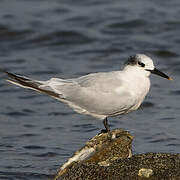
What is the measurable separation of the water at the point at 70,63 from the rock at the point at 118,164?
1072mm

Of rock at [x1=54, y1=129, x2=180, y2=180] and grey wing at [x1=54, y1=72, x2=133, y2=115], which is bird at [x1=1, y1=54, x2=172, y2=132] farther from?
rock at [x1=54, y1=129, x2=180, y2=180]

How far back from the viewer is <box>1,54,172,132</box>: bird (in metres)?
5.96

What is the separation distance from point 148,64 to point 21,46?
5327mm

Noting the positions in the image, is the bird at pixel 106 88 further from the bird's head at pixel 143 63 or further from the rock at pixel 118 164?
the rock at pixel 118 164

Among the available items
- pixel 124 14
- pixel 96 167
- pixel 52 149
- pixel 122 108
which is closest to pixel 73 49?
pixel 124 14

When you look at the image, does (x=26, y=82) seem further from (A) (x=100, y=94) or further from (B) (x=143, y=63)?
(B) (x=143, y=63)

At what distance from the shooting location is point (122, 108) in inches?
236

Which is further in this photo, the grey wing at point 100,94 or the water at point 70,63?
the water at point 70,63

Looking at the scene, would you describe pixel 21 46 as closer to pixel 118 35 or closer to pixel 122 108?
pixel 118 35

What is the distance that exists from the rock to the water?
1.07m

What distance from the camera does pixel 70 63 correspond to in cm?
997

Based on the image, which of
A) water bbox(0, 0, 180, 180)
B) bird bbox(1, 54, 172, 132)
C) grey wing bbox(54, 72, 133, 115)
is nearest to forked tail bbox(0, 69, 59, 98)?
bird bbox(1, 54, 172, 132)

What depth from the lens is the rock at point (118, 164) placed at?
4469 mm

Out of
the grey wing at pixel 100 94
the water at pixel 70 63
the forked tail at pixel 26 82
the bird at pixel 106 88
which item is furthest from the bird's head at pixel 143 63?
the water at pixel 70 63
